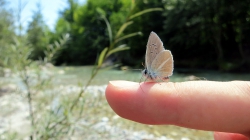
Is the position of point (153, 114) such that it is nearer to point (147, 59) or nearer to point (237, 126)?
point (237, 126)

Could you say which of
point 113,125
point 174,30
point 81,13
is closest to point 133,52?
point 174,30

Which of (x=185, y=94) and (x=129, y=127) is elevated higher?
(x=185, y=94)

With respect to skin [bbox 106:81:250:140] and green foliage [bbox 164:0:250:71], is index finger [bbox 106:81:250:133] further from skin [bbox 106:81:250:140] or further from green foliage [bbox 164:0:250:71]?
green foliage [bbox 164:0:250:71]

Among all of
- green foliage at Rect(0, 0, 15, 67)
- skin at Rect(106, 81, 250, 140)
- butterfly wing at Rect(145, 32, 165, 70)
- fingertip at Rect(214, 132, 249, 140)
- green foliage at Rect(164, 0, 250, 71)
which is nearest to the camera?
skin at Rect(106, 81, 250, 140)

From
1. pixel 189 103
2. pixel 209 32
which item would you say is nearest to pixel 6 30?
pixel 189 103

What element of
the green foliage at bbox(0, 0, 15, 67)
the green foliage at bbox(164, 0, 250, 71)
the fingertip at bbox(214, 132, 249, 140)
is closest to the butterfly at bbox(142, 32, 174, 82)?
the fingertip at bbox(214, 132, 249, 140)

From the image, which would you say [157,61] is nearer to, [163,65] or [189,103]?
[163,65]
